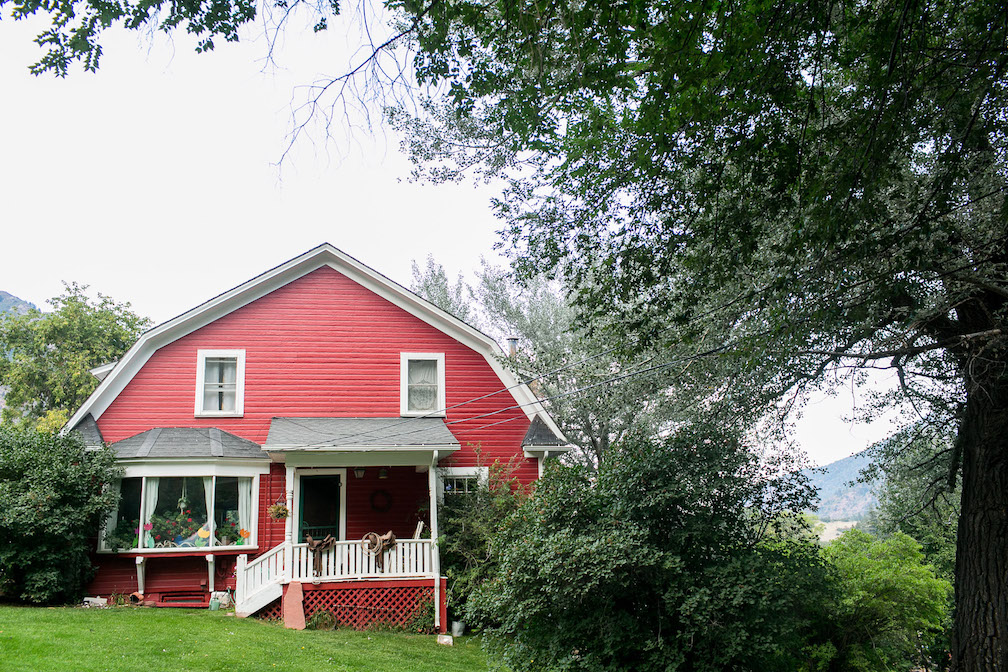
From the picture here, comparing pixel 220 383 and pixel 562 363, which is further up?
pixel 562 363

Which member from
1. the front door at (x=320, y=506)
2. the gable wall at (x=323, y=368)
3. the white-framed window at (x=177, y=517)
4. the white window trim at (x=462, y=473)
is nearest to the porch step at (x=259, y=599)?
the white-framed window at (x=177, y=517)

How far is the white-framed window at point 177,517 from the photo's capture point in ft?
45.8

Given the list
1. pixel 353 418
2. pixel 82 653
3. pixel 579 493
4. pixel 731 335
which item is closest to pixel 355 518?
pixel 353 418

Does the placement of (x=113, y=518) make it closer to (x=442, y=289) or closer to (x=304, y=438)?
(x=304, y=438)

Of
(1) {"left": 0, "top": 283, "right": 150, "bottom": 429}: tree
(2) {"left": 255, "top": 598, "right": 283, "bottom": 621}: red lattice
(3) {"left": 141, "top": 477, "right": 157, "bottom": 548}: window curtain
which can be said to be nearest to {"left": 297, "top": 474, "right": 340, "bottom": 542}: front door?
(2) {"left": 255, "top": 598, "right": 283, "bottom": 621}: red lattice

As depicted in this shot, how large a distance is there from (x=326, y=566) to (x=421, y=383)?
433 centimetres

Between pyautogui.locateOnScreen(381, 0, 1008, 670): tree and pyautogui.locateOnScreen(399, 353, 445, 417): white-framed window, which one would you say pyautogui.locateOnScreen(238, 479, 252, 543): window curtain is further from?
pyautogui.locateOnScreen(381, 0, 1008, 670): tree

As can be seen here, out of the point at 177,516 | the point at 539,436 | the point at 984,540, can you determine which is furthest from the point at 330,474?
the point at 984,540

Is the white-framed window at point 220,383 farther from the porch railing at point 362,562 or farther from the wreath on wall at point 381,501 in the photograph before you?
the porch railing at point 362,562

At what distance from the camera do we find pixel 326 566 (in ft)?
44.5

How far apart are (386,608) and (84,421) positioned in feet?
22.6

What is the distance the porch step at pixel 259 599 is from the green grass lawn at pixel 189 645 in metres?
0.38

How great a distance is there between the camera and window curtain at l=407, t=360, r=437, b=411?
53.1 ft

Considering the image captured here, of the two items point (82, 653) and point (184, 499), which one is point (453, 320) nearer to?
point (184, 499)
